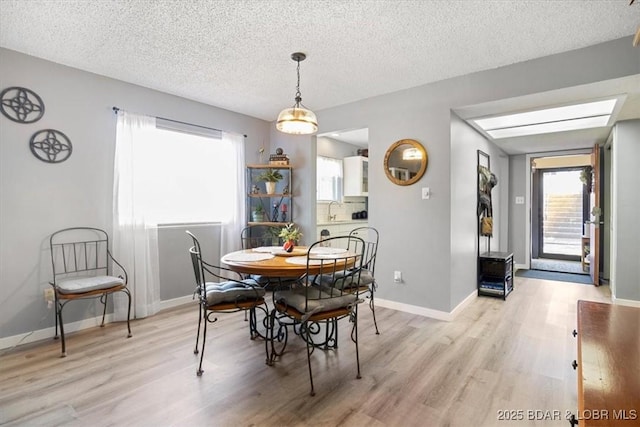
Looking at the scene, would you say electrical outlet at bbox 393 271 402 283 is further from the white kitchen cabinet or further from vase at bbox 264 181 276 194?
the white kitchen cabinet

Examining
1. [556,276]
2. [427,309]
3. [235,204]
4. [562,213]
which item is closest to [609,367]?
[427,309]

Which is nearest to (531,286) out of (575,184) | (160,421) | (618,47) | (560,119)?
(560,119)

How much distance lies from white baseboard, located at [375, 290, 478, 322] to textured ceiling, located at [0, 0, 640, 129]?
245 cm

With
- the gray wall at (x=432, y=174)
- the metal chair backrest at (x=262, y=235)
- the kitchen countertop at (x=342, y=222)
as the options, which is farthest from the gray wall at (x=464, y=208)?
the metal chair backrest at (x=262, y=235)

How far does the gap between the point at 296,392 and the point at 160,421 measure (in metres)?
0.78

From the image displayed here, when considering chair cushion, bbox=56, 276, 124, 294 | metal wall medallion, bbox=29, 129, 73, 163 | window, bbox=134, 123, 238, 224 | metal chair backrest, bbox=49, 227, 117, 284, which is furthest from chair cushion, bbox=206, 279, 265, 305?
metal wall medallion, bbox=29, 129, 73, 163

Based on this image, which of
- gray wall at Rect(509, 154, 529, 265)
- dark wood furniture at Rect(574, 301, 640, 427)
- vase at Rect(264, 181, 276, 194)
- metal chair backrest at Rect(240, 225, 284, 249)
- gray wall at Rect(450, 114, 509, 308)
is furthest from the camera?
gray wall at Rect(509, 154, 529, 265)

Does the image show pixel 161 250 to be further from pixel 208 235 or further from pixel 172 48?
pixel 172 48

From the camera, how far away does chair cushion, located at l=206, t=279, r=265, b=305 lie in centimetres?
229

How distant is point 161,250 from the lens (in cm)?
370

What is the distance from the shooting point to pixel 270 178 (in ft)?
14.4

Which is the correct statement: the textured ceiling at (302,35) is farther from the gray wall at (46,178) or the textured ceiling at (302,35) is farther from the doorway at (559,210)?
the doorway at (559,210)

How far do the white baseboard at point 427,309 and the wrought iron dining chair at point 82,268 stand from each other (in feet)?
8.77

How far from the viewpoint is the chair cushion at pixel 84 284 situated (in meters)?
2.61
